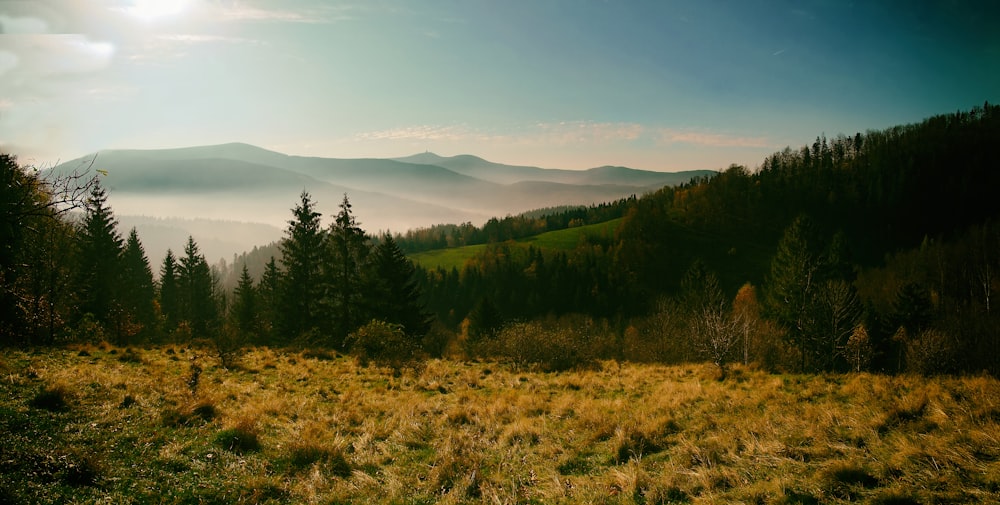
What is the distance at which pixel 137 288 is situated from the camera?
169 feet

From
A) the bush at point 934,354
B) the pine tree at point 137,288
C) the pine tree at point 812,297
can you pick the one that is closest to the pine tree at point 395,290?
the pine tree at point 137,288

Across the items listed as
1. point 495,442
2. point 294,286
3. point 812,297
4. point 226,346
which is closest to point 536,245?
point 812,297

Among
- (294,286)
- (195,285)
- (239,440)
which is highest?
(239,440)

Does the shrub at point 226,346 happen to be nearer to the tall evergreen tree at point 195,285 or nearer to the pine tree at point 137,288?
the pine tree at point 137,288

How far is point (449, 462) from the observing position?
8.41 metres

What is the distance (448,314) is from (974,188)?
158437 mm

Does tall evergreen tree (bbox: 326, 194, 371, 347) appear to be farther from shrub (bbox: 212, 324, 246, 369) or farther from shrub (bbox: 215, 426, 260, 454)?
shrub (bbox: 215, 426, 260, 454)

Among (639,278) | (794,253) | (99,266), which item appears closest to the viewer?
(99,266)

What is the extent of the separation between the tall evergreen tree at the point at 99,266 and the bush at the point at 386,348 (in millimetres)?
28653

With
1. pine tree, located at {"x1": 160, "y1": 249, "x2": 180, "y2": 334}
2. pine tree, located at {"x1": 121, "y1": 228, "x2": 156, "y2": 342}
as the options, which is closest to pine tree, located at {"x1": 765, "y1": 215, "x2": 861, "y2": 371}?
pine tree, located at {"x1": 121, "y1": 228, "x2": 156, "y2": 342}

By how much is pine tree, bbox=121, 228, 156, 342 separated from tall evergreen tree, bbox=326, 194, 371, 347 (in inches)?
614

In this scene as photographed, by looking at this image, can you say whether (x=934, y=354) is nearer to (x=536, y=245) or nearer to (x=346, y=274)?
(x=346, y=274)

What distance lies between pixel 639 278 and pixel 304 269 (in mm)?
90878

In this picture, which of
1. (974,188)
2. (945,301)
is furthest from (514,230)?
(974,188)
